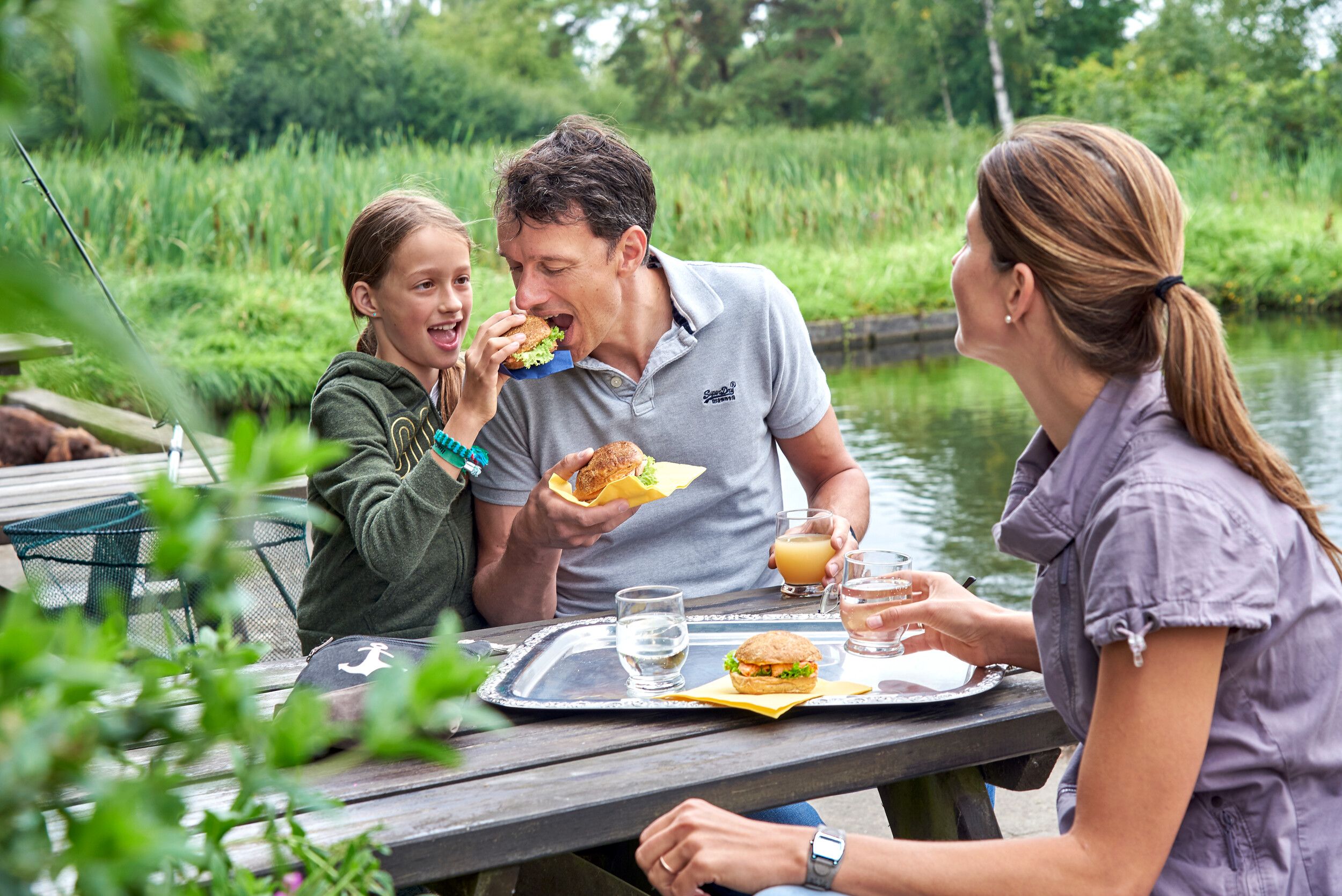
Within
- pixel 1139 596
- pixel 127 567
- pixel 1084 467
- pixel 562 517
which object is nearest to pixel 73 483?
pixel 127 567

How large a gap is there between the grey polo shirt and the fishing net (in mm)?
712

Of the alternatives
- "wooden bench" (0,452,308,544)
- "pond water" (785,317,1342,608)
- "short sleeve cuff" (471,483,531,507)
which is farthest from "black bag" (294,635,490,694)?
"pond water" (785,317,1342,608)

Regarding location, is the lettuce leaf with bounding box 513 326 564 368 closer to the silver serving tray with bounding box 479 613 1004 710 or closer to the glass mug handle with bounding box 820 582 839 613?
the silver serving tray with bounding box 479 613 1004 710

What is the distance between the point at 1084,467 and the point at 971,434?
6.32 m

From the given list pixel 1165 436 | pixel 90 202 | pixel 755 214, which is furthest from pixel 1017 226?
pixel 755 214

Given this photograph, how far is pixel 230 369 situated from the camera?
8094mm

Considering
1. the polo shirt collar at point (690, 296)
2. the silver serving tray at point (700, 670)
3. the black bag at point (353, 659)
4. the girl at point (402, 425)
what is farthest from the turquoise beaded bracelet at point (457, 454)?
the polo shirt collar at point (690, 296)

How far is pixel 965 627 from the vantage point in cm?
184

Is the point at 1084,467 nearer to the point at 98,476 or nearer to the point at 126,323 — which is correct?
the point at 126,323

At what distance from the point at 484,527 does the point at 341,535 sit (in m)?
0.33

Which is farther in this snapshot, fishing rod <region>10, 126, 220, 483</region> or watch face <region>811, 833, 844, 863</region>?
watch face <region>811, 833, 844, 863</region>

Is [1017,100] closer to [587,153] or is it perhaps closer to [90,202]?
[90,202]

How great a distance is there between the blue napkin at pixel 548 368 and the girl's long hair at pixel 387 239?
0.43 feet

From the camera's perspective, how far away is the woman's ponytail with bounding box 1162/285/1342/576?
1391 millimetres
